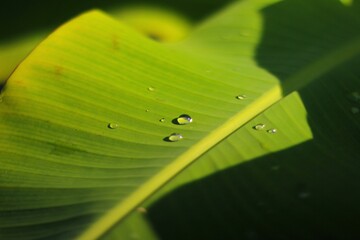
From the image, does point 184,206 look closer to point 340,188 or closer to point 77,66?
point 340,188

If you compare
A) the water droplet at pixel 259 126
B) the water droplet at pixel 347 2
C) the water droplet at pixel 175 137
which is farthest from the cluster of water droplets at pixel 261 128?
the water droplet at pixel 347 2

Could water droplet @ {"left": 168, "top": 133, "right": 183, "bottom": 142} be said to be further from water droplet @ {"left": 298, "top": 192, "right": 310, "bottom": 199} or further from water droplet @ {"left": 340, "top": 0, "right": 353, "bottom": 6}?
water droplet @ {"left": 340, "top": 0, "right": 353, "bottom": 6}

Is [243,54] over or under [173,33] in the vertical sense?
under

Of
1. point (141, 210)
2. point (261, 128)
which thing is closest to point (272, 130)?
point (261, 128)

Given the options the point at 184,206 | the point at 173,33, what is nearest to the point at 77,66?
the point at 184,206

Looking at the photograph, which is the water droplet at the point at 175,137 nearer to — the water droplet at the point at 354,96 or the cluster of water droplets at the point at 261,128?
the cluster of water droplets at the point at 261,128

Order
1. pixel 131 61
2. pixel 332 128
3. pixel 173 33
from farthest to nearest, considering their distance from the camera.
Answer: pixel 173 33
pixel 131 61
pixel 332 128

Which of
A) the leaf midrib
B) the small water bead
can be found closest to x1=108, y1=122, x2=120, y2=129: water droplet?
the leaf midrib
